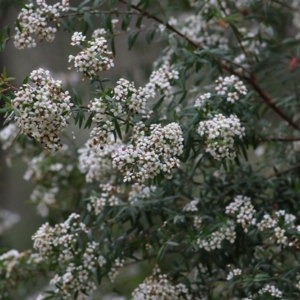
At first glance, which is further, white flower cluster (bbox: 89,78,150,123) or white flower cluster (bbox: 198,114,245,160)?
white flower cluster (bbox: 198,114,245,160)

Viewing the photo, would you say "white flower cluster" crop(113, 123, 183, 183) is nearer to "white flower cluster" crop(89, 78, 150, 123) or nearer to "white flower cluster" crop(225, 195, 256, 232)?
"white flower cluster" crop(89, 78, 150, 123)

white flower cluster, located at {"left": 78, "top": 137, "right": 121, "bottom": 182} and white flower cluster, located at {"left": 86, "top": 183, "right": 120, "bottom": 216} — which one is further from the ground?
white flower cluster, located at {"left": 78, "top": 137, "right": 121, "bottom": 182}

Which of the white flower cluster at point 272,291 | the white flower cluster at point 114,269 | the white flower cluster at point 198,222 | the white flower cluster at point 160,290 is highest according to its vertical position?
the white flower cluster at point 198,222

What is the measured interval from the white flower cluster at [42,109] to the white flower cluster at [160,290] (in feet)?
2.12

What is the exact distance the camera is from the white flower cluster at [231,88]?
1898 millimetres

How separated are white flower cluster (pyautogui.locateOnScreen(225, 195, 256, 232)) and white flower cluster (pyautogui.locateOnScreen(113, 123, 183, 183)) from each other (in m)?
0.41

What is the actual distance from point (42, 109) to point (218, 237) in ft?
2.46

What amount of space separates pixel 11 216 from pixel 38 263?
3.32 feet

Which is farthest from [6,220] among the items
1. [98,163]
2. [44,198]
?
[98,163]

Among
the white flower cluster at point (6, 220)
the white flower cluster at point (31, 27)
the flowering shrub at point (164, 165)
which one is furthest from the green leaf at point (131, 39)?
the white flower cluster at point (6, 220)

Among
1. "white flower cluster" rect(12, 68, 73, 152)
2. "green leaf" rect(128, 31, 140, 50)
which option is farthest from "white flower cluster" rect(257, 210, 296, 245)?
"green leaf" rect(128, 31, 140, 50)

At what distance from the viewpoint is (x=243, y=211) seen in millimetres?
1888

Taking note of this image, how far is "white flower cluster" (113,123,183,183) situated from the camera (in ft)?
4.97

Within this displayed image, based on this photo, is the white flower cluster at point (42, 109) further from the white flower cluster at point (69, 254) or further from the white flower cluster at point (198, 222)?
the white flower cluster at point (198, 222)
